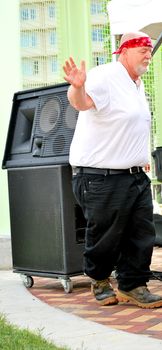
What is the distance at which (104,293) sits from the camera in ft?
15.8

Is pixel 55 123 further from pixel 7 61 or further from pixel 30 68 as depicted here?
pixel 30 68

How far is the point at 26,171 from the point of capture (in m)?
5.57

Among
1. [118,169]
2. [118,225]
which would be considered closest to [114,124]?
Answer: [118,169]

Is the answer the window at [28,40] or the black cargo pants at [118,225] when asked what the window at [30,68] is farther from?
the black cargo pants at [118,225]

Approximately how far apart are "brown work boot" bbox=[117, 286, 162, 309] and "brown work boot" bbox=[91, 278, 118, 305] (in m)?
0.09

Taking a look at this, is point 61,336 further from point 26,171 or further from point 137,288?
point 26,171

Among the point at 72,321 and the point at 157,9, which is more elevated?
Answer: the point at 157,9

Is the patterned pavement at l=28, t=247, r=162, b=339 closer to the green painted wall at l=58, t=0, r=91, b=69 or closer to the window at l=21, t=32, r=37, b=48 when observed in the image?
the window at l=21, t=32, r=37, b=48

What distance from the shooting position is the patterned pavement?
4078 millimetres

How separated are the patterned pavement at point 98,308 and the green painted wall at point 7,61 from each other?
1.57m

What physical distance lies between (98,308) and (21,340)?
1146 mm

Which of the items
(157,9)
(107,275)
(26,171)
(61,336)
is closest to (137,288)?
(107,275)

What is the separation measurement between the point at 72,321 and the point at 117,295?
722mm

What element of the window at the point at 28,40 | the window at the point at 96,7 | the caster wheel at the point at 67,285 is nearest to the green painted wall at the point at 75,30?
the window at the point at 96,7
